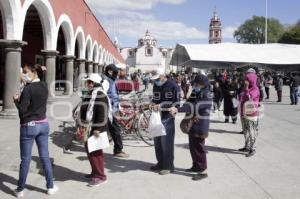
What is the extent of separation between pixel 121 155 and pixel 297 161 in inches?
120

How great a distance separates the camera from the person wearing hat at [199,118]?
20.6 ft

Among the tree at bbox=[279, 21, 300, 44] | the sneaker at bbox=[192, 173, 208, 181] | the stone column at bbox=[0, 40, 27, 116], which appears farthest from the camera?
the tree at bbox=[279, 21, 300, 44]

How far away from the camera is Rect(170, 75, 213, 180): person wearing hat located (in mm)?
6266

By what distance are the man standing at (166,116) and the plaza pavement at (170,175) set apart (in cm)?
21

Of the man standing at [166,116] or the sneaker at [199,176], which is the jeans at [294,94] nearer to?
the man standing at [166,116]

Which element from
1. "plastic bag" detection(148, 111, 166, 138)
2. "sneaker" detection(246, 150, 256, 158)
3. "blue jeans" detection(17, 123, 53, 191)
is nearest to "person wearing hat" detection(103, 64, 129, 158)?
"plastic bag" detection(148, 111, 166, 138)

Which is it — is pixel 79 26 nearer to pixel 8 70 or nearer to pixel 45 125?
pixel 8 70

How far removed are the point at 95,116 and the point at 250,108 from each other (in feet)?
11.1

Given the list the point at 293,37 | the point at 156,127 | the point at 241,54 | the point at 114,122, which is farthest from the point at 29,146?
the point at 293,37

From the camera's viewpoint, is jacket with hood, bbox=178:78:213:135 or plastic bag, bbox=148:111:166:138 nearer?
jacket with hood, bbox=178:78:213:135

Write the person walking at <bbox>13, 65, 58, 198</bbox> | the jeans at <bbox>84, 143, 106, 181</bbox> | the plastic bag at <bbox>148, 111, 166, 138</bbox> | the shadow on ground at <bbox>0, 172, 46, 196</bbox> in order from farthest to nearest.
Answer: the plastic bag at <bbox>148, 111, 166, 138</bbox>, the jeans at <bbox>84, 143, 106, 181</bbox>, the shadow on ground at <bbox>0, 172, 46, 196</bbox>, the person walking at <bbox>13, 65, 58, 198</bbox>

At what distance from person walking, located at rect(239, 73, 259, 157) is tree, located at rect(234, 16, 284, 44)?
88.3 m

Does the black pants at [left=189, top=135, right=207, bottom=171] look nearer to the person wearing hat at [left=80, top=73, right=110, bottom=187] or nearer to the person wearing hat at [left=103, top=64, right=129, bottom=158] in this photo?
the person wearing hat at [left=80, top=73, right=110, bottom=187]

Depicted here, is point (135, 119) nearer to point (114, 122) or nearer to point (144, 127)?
point (144, 127)
